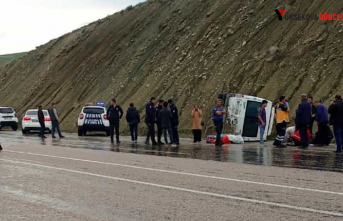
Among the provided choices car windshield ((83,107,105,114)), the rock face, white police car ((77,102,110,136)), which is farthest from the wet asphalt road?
car windshield ((83,107,105,114))

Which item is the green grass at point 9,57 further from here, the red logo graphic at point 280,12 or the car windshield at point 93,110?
the red logo graphic at point 280,12

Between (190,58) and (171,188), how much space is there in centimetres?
2820

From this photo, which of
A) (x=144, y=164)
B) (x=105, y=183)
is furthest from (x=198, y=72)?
(x=105, y=183)

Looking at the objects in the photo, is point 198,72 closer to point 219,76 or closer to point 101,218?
point 219,76

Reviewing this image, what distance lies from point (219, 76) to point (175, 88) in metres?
3.78

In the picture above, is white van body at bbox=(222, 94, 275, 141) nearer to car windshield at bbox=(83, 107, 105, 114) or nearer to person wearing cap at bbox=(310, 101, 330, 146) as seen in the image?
person wearing cap at bbox=(310, 101, 330, 146)

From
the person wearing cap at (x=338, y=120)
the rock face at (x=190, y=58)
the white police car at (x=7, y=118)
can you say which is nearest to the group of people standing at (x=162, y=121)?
the person wearing cap at (x=338, y=120)

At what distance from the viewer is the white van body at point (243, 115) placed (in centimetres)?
2206

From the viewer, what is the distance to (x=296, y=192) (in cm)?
869

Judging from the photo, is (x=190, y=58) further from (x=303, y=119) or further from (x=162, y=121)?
(x=303, y=119)

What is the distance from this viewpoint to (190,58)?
3706 centimetres

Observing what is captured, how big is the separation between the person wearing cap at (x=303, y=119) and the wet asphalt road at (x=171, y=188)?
3.39 m

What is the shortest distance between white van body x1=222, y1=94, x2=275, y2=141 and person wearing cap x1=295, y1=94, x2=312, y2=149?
368 cm

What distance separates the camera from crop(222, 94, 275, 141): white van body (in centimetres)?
2206
